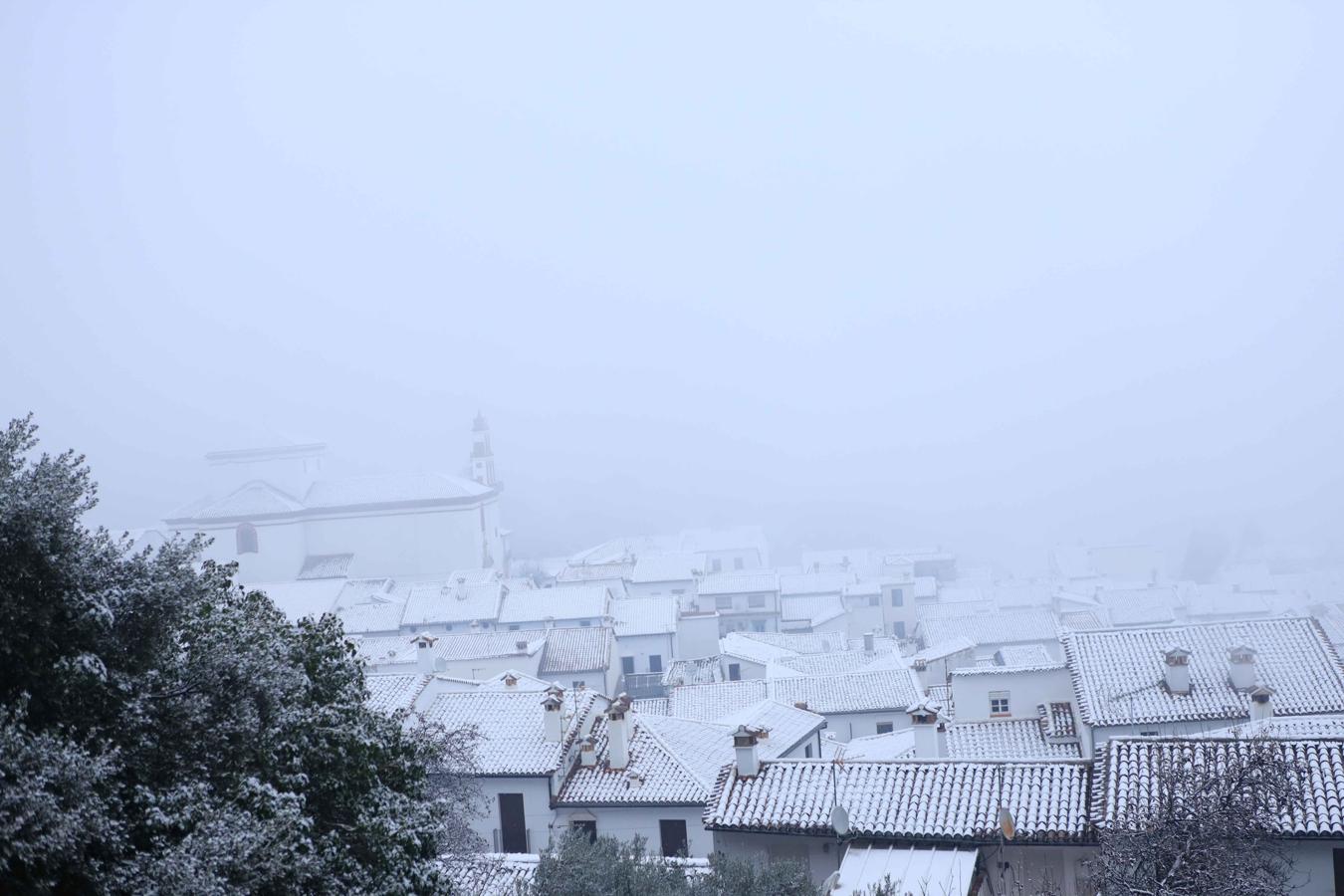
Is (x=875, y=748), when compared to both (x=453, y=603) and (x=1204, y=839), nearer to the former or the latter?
(x=1204, y=839)

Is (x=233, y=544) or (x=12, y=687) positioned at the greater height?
(x=233, y=544)

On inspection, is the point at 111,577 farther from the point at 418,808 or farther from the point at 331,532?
the point at 331,532

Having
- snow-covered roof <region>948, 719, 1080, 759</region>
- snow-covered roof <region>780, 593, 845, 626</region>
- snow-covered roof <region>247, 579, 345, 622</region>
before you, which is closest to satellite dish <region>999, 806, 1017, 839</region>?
snow-covered roof <region>948, 719, 1080, 759</region>

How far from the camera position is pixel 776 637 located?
46719 millimetres

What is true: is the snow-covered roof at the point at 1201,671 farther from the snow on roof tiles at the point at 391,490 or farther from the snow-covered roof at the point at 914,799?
the snow on roof tiles at the point at 391,490

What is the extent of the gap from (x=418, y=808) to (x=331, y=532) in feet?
253

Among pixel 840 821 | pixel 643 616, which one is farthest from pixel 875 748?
pixel 643 616

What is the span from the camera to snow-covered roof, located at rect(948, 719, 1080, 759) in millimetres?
21828

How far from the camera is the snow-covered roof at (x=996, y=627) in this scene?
47688mm

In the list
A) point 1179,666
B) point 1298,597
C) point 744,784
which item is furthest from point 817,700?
point 1298,597

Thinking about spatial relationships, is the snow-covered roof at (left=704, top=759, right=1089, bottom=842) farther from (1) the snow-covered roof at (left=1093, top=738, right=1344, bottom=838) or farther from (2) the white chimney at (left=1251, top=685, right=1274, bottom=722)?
(2) the white chimney at (left=1251, top=685, right=1274, bottom=722)

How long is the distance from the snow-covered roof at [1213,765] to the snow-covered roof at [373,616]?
41218 mm

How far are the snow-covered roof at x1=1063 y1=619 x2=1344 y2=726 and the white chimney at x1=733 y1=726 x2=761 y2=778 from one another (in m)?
6.45

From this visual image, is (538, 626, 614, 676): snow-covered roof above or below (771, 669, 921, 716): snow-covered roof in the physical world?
above
